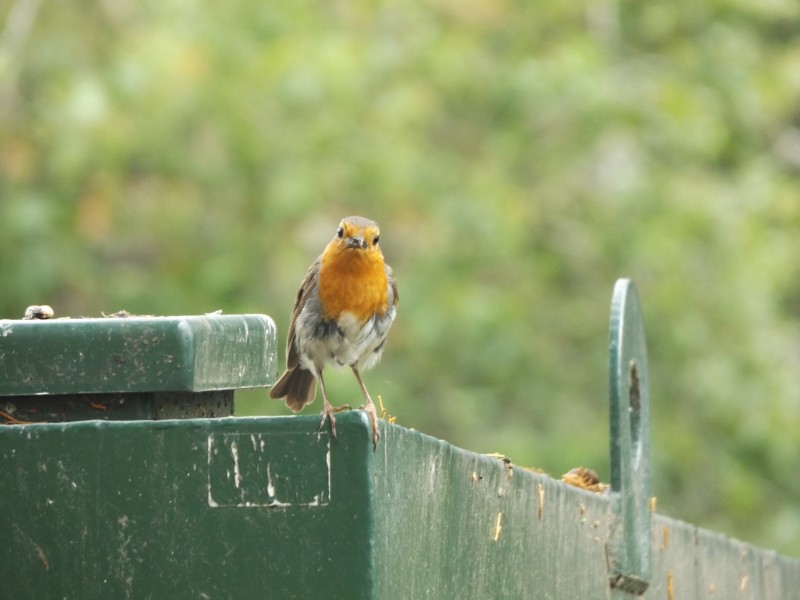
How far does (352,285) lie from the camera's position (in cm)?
361

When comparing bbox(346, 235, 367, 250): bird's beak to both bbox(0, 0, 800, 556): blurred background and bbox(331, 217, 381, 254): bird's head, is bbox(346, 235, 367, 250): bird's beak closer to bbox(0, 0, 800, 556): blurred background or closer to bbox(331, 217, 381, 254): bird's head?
bbox(331, 217, 381, 254): bird's head

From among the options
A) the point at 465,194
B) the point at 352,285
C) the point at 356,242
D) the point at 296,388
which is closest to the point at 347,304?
the point at 352,285

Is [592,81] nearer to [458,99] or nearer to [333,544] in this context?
[458,99]

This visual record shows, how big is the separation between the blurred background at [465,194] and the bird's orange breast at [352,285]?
3947 mm

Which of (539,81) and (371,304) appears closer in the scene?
(371,304)

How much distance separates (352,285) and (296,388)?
2.62 ft

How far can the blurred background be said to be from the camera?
8.08 m

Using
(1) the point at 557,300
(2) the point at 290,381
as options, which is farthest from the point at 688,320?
(2) the point at 290,381

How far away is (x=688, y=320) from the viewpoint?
9.45 m

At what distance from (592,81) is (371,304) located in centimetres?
580

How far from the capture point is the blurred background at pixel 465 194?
808 centimetres

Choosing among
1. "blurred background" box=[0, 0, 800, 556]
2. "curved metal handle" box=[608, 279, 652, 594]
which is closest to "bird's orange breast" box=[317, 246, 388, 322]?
"curved metal handle" box=[608, 279, 652, 594]

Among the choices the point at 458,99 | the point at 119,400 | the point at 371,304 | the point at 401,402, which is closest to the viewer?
the point at 119,400

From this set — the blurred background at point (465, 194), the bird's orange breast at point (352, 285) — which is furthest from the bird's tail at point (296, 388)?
the blurred background at point (465, 194)
